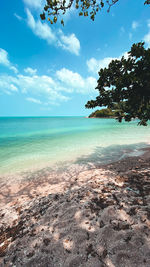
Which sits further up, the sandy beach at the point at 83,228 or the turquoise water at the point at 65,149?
the sandy beach at the point at 83,228

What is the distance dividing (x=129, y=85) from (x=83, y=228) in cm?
723

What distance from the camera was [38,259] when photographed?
2.12 metres

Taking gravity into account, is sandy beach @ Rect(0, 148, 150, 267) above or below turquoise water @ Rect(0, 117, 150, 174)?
above

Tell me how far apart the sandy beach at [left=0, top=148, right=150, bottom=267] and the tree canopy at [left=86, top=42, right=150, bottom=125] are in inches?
171

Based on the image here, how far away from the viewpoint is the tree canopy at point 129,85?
21.6 ft

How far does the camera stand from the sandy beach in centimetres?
205

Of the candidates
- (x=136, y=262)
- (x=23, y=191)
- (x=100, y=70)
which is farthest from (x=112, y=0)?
(x=23, y=191)

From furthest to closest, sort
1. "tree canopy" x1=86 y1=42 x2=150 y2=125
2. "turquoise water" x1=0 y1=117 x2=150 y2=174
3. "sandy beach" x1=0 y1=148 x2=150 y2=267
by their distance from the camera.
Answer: "turquoise water" x1=0 y1=117 x2=150 y2=174
"tree canopy" x1=86 y1=42 x2=150 y2=125
"sandy beach" x1=0 y1=148 x2=150 y2=267

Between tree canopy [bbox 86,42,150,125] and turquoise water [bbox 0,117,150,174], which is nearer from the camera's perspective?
tree canopy [bbox 86,42,150,125]

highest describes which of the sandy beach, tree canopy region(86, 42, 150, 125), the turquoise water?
tree canopy region(86, 42, 150, 125)

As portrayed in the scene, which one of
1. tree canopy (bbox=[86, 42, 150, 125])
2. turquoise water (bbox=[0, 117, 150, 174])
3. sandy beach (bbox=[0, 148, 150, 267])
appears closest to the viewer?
sandy beach (bbox=[0, 148, 150, 267])

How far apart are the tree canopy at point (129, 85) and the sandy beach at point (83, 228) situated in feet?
14.2

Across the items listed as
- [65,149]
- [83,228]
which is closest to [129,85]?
[83,228]

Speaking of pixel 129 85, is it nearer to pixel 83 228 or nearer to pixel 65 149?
pixel 83 228
